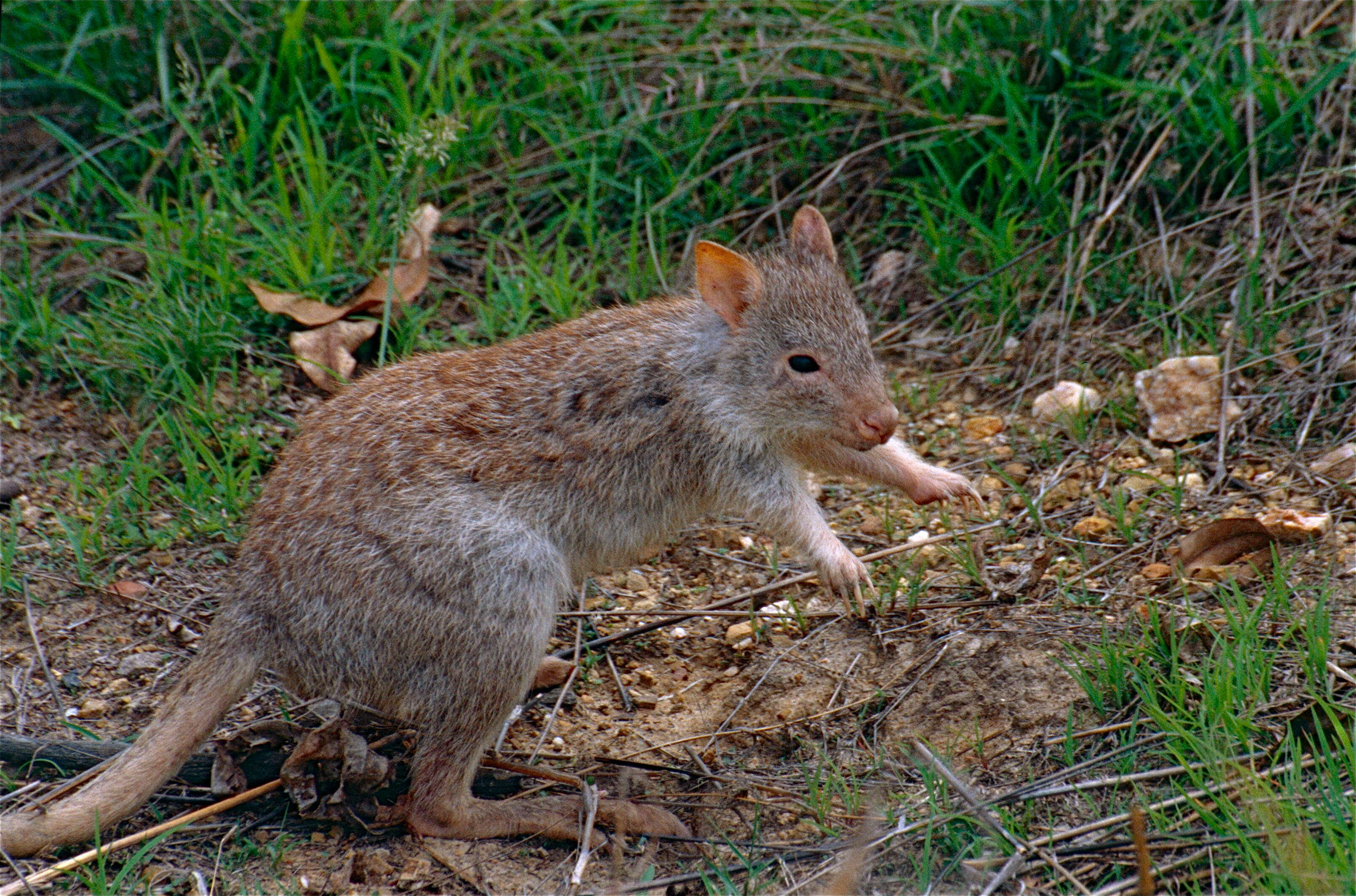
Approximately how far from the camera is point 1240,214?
214 inches

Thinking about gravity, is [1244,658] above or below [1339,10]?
below

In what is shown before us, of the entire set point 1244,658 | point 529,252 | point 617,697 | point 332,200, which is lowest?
point 617,697

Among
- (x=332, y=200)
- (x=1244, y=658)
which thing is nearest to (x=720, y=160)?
(x=332, y=200)

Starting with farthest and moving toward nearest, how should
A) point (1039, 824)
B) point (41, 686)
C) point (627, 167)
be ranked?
point (627, 167) → point (41, 686) → point (1039, 824)

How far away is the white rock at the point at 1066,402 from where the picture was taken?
5172 mm

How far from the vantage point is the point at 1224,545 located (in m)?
4.17

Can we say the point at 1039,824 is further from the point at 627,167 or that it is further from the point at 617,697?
the point at 627,167

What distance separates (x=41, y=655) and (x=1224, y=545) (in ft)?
12.7

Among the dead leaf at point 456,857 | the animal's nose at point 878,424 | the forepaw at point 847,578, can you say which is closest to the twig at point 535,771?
the dead leaf at point 456,857

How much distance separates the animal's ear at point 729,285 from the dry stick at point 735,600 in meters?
0.98

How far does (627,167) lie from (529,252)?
2.43 feet

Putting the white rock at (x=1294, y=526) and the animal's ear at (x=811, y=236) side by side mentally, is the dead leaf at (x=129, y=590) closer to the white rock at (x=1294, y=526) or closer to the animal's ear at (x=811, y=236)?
the animal's ear at (x=811, y=236)

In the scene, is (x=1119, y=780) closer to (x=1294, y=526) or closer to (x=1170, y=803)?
(x=1170, y=803)

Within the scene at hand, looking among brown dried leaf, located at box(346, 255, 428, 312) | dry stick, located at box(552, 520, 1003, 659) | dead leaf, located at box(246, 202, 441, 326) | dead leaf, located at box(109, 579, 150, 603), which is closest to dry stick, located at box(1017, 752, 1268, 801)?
dry stick, located at box(552, 520, 1003, 659)
